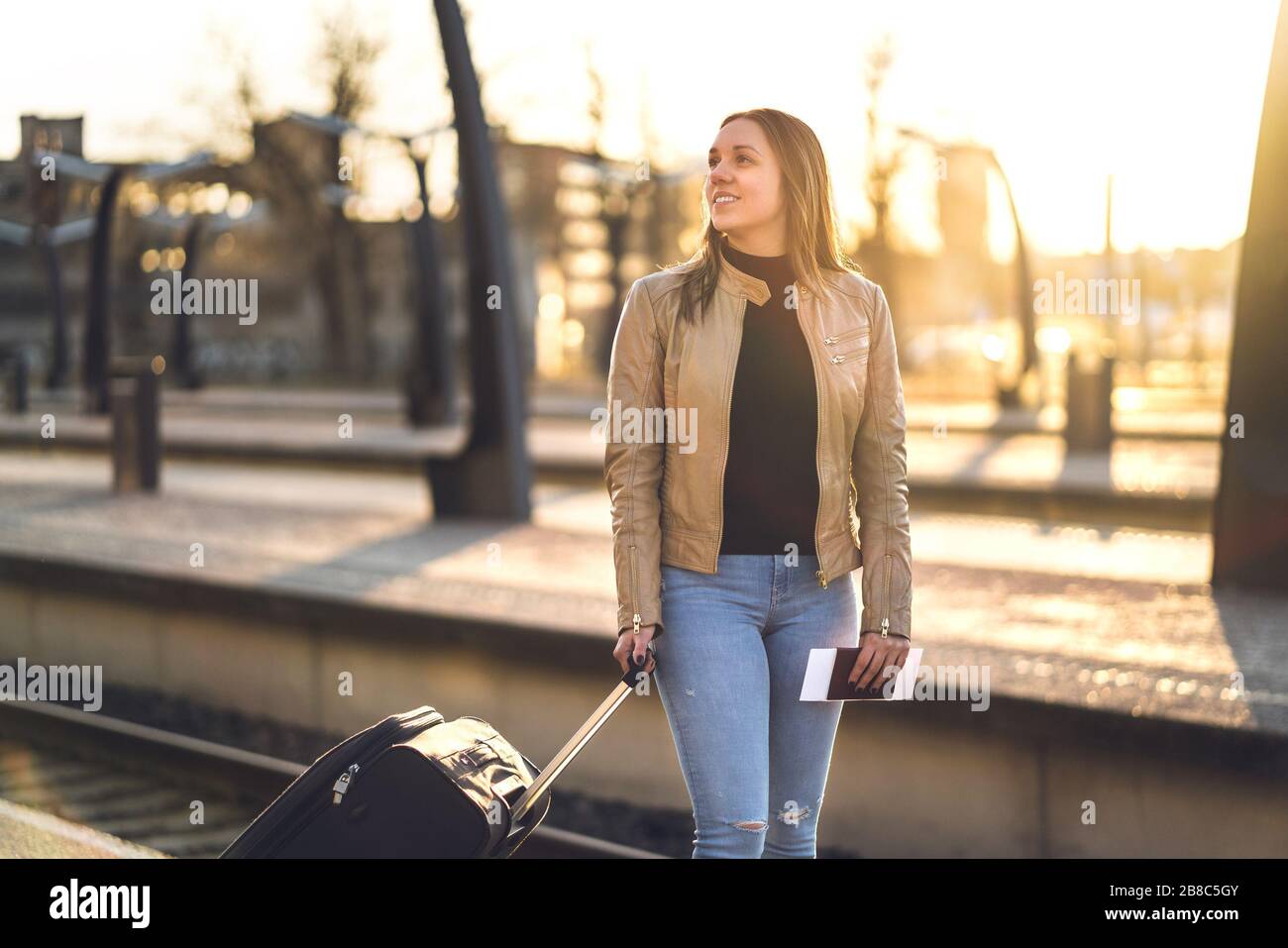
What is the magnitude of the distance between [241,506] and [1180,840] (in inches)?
377

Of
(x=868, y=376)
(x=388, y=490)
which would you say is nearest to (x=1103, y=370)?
(x=388, y=490)

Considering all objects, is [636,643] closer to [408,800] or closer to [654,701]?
[408,800]

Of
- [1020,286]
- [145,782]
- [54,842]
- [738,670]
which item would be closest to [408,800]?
[738,670]

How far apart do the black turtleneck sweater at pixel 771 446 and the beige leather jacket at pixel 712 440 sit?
2 centimetres

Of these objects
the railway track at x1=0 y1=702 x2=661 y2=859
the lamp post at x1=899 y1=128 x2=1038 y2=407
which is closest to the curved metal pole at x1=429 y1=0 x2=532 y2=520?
the railway track at x1=0 y1=702 x2=661 y2=859

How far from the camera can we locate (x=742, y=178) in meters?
3.23

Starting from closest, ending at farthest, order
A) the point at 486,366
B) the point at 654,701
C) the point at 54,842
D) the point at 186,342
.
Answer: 1. the point at 54,842
2. the point at 654,701
3. the point at 486,366
4. the point at 186,342

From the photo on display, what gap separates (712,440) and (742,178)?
0.52m

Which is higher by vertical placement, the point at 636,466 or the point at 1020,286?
the point at 1020,286

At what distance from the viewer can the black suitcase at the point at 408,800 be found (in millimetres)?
3330

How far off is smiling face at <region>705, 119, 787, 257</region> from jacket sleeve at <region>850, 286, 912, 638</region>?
32 cm

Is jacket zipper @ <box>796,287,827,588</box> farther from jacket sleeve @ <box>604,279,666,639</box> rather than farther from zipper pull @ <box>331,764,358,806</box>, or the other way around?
zipper pull @ <box>331,764,358,806</box>

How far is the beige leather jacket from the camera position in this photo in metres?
3.21
